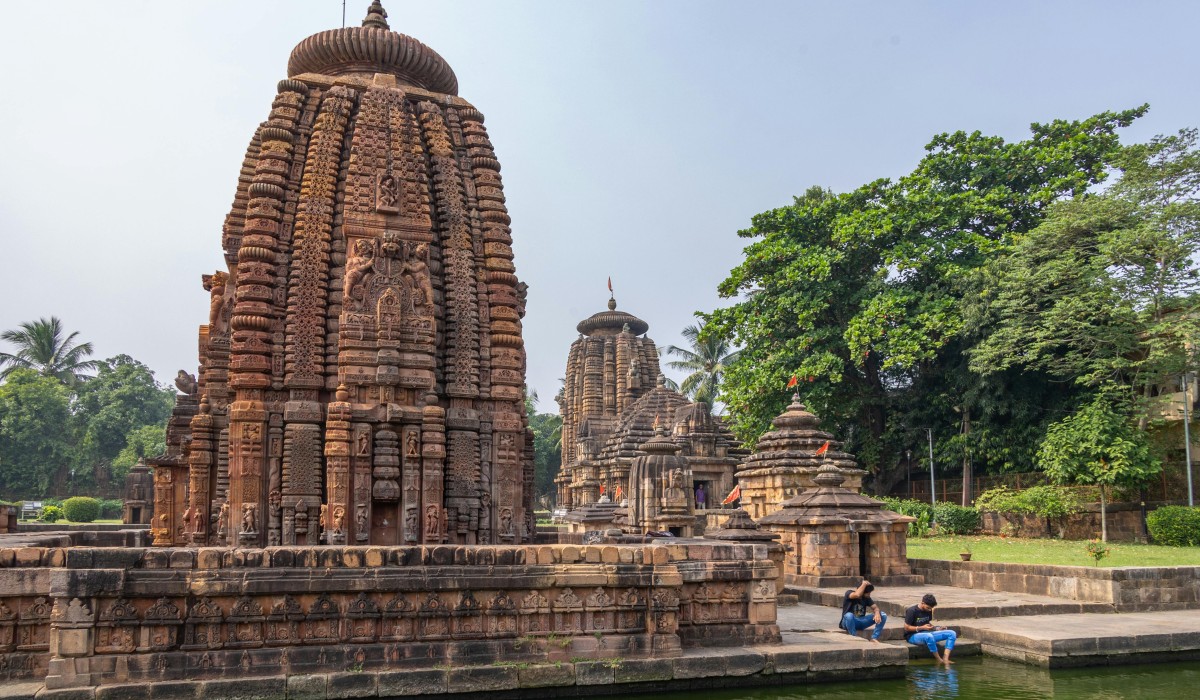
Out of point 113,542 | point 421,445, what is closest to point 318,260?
point 421,445

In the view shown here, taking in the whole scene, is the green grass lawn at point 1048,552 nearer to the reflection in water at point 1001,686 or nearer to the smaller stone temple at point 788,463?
the smaller stone temple at point 788,463

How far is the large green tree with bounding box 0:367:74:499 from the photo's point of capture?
1689 inches

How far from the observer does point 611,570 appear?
8.43 meters

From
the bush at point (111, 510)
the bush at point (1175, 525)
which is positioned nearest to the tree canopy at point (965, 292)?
the bush at point (1175, 525)

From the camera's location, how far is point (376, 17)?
1361 cm

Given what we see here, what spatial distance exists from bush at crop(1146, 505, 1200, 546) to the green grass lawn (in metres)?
0.41

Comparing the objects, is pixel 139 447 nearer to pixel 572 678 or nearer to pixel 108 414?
pixel 108 414

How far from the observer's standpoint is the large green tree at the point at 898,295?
992 inches

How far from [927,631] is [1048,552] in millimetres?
9497

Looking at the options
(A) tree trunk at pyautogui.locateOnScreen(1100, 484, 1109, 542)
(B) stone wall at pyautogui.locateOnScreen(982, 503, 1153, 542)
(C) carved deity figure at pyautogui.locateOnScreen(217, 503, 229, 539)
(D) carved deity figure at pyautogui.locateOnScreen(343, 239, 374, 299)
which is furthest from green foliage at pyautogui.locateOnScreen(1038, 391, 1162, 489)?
(C) carved deity figure at pyautogui.locateOnScreen(217, 503, 229, 539)

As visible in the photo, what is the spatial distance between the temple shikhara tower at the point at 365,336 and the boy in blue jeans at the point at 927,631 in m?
5.16

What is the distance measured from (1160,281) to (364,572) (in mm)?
20886

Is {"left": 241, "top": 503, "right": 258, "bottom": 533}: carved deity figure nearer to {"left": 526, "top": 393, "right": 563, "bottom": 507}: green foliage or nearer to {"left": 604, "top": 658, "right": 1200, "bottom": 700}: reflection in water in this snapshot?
{"left": 604, "top": 658, "right": 1200, "bottom": 700}: reflection in water

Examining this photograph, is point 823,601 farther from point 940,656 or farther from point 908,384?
point 908,384
